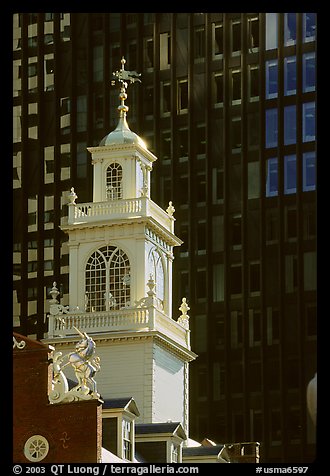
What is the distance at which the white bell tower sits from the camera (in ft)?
233

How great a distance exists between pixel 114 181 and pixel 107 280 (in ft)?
9.19

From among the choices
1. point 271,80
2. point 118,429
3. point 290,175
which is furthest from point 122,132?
point 118,429

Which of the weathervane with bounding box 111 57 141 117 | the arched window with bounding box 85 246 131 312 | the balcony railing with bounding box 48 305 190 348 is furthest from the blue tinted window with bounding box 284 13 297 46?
the balcony railing with bounding box 48 305 190 348

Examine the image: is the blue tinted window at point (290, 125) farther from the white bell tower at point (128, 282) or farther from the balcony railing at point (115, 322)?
the balcony railing at point (115, 322)

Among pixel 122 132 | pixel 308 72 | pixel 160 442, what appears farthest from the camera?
pixel 122 132

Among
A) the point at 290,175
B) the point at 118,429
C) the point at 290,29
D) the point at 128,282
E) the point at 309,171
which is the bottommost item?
the point at 118,429

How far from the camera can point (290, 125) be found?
226 feet

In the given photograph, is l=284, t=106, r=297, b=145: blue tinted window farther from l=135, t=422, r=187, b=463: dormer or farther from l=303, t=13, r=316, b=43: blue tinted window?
l=135, t=422, r=187, b=463: dormer

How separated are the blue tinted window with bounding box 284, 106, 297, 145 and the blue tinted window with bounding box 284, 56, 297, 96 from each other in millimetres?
413

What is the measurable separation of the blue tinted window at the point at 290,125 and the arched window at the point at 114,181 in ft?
18.4

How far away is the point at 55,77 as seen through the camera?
7144cm

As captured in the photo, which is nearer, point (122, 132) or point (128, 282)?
point (128, 282)

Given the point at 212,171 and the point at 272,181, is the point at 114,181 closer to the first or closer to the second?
the point at 212,171
